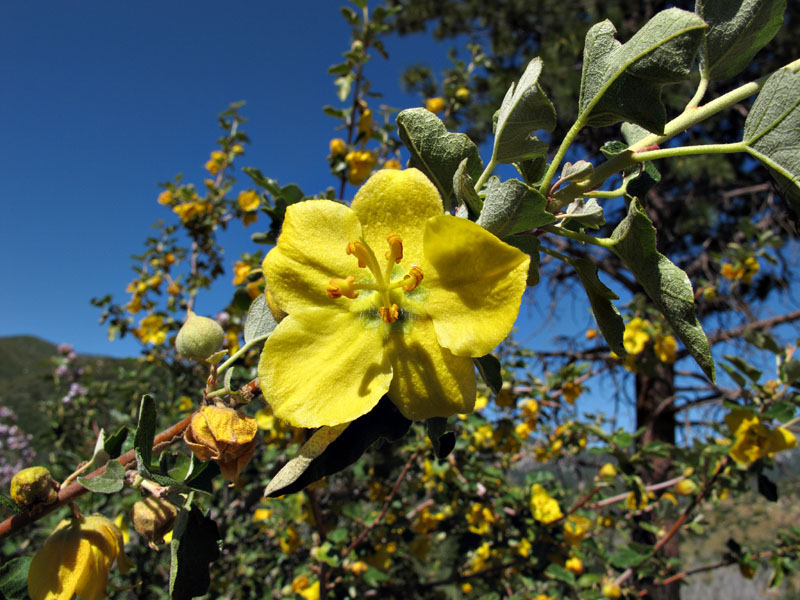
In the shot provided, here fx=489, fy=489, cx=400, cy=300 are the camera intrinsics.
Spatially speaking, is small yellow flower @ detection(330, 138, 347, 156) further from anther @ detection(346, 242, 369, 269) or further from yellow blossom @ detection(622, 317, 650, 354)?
yellow blossom @ detection(622, 317, 650, 354)

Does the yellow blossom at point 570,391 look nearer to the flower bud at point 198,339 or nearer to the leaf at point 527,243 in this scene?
the leaf at point 527,243

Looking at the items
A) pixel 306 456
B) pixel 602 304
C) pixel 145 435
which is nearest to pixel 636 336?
pixel 602 304

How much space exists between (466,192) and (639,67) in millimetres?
270

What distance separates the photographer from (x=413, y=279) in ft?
2.28

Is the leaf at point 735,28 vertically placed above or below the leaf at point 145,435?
above

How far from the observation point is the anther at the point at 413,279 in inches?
26.8

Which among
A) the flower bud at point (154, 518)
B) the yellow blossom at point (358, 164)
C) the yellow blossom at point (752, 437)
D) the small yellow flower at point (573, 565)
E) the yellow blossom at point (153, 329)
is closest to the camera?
the flower bud at point (154, 518)

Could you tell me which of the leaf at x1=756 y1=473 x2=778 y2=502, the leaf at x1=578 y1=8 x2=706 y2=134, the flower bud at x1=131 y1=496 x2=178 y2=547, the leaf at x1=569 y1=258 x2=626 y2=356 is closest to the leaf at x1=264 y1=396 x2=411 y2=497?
the flower bud at x1=131 y1=496 x2=178 y2=547

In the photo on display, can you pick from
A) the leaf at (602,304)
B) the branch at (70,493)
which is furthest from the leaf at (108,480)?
the leaf at (602,304)

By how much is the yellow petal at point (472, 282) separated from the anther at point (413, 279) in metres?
0.02

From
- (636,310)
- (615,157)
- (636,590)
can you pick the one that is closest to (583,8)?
(636,310)

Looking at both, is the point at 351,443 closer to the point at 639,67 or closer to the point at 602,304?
the point at 602,304

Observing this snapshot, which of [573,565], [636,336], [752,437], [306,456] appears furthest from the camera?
[636,336]

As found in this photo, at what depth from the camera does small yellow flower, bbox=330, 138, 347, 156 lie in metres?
2.34
